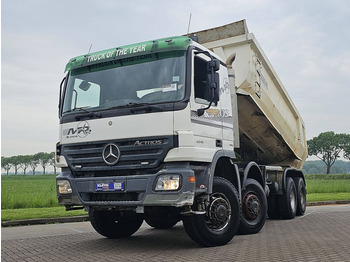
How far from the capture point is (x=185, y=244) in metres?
7.06

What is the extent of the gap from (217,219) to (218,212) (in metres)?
0.10

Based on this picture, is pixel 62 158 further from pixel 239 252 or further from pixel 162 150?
pixel 239 252

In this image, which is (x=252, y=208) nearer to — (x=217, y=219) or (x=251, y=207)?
(x=251, y=207)

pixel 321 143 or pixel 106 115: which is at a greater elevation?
pixel 321 143

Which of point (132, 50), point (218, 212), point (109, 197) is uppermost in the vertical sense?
point (132, 50)

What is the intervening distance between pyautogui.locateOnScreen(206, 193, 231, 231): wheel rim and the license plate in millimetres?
1367

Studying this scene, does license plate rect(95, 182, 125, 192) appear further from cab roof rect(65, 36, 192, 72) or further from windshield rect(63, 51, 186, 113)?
cab roof rect(65, 36, 192, 72)

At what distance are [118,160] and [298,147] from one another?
662cm

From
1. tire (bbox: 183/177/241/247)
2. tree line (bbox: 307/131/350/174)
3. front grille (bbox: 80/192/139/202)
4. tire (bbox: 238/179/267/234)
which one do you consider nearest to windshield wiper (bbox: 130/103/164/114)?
front grille (bbox: 80/192/139/202)

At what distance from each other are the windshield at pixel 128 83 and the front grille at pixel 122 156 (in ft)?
1.82

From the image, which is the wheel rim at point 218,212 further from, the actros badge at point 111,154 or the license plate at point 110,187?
the actros badge at point 111,154

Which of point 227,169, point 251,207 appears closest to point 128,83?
point 227,169

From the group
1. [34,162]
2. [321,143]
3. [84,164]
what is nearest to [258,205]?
[84,164]

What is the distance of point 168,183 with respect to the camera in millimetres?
5910
